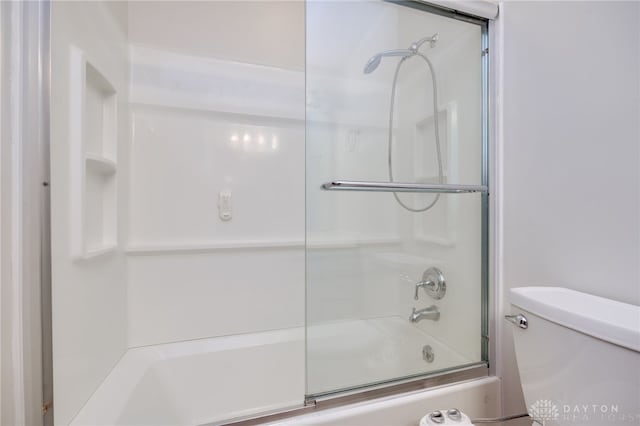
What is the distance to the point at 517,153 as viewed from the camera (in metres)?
1.04

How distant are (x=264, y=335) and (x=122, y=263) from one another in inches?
31.6

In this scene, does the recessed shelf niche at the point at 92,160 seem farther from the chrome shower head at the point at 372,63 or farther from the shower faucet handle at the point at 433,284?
the shower faucet handle at the point at 433,284

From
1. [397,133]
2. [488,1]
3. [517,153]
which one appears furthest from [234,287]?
[488,1]

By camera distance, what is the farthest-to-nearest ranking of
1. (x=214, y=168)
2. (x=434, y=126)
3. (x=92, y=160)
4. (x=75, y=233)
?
(x=214, y=168) < (x=434, y=126) < (x=92, y=160) < (x=75, y=233)

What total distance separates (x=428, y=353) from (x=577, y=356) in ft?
1.78

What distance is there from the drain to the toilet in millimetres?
285

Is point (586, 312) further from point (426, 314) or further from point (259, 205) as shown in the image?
point (259, 205)

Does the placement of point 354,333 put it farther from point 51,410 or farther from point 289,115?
point 289,115

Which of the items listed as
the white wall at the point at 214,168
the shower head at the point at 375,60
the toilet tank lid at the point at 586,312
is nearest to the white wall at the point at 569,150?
the toilet tank lid at the point at 586,312

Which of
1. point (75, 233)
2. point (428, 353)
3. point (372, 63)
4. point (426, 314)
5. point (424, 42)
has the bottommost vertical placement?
point (428, 353)

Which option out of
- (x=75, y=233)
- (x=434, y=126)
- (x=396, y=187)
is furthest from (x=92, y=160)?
(x=434, y=126)

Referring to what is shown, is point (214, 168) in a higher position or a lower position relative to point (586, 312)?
higher

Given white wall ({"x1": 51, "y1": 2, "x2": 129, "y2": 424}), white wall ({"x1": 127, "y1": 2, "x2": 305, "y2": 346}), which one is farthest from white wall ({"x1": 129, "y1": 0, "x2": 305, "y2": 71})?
white wall ({"x1": 51, "y1": 2, "x2": 129, "y2": 424})

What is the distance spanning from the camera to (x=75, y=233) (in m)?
0.80
